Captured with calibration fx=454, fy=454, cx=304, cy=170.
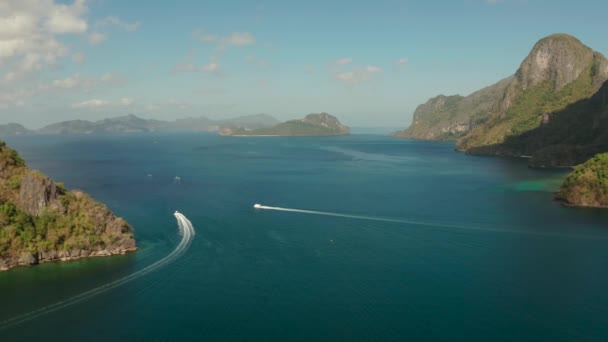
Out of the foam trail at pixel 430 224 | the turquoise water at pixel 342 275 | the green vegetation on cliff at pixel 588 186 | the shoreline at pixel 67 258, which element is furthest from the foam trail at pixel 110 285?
the green vegetation on cliff at pixel 588 186

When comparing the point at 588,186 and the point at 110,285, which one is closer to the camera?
the point at 110,285

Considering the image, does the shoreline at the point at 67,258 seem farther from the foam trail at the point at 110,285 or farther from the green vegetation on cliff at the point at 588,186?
the green vegetation on cliff at the point at 588,186

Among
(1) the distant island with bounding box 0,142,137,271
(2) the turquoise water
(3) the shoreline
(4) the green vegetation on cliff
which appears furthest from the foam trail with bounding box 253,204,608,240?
(1) the distant island with bounding box 0,142,137,271

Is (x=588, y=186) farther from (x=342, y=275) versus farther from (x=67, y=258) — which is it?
(x=67, y=258)

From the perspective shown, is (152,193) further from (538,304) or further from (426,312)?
(538,304)

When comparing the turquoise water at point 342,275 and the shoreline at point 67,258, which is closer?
the turquoise water at point 342,275

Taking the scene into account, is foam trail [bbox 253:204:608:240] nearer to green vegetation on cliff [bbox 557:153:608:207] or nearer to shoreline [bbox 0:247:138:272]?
green vegetation on cliff [bbox 557:153:608:207]

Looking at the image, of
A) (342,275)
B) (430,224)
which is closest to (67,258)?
(342,275)

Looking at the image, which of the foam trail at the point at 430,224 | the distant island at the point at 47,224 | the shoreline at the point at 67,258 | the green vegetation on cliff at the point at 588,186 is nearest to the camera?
the shoreline at the point at 67,258
